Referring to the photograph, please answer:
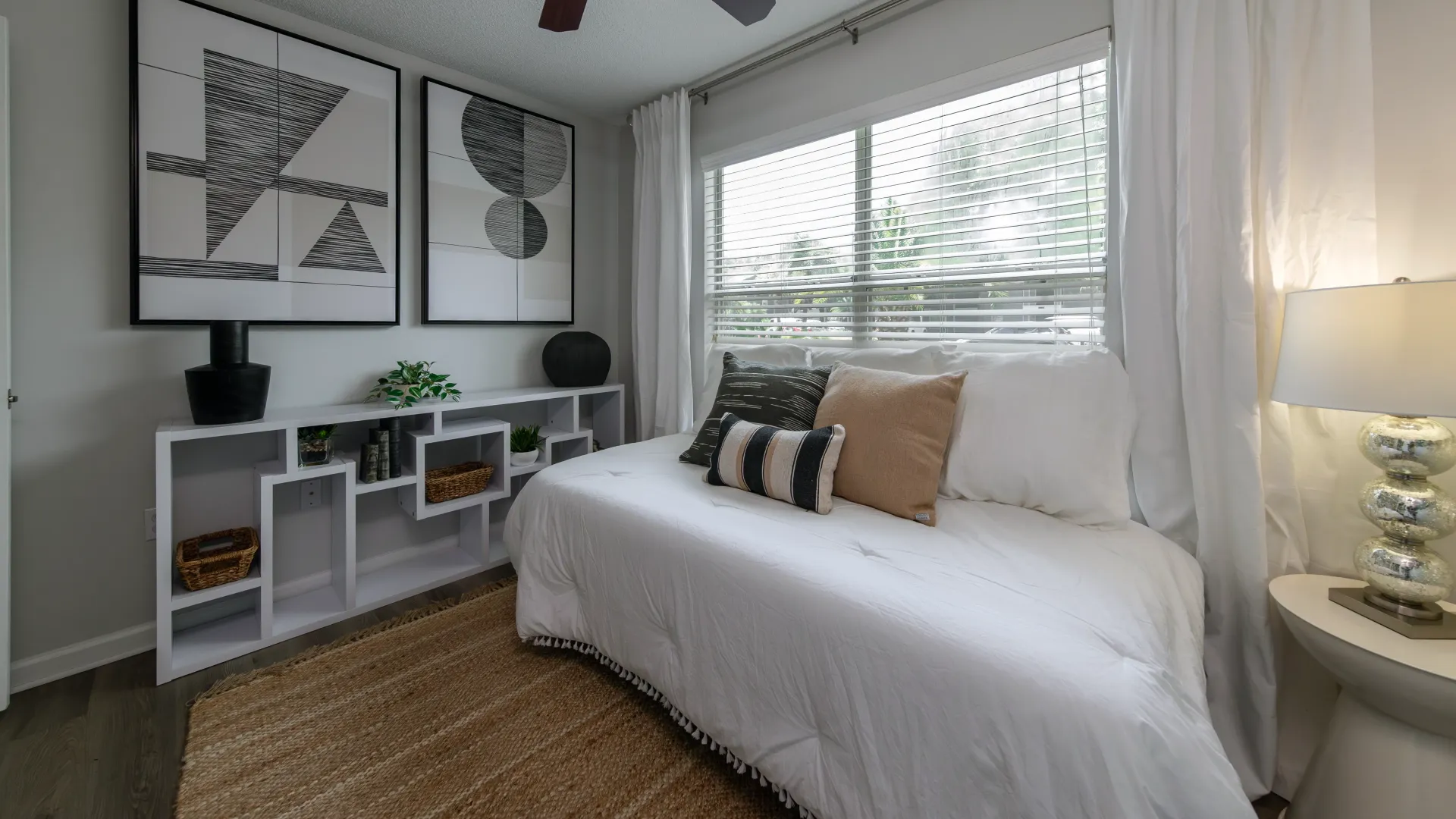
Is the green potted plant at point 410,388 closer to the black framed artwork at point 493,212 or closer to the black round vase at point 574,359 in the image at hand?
the black framed artwork at point 493,212

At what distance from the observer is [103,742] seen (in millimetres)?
1629

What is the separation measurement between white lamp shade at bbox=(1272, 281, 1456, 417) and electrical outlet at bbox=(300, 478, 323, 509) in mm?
3289

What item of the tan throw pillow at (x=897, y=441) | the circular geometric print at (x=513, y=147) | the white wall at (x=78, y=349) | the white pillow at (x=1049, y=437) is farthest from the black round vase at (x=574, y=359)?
the white pillow at (x=1049, y=437)

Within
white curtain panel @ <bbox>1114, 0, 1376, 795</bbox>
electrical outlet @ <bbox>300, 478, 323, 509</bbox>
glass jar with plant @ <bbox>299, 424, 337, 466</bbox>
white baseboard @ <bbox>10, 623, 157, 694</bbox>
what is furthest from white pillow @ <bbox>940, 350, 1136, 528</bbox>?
white baseboard @ <bbox>10, 623, 157, 694</bbox>

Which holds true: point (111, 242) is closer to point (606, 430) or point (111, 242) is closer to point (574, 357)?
point (574, 357)

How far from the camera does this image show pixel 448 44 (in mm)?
2570

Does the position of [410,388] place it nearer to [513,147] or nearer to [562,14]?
[513,147]

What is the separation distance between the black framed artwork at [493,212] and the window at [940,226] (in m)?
0.96

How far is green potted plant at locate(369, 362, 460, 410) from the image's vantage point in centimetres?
248

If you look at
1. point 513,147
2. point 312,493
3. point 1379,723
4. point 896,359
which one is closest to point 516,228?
point 513,147

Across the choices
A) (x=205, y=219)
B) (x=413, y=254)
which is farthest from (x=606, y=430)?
(x=205, y=219)

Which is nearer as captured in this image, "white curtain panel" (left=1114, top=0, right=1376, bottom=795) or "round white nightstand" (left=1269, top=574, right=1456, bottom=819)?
"round white nightstand" (left=1269, top=574, right=1456, bottom=819)

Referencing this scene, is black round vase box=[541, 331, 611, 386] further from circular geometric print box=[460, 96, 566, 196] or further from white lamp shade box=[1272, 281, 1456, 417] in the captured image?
white lamp shade box=[1272, 281, 1456, 417]

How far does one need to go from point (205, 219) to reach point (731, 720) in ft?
8.27
